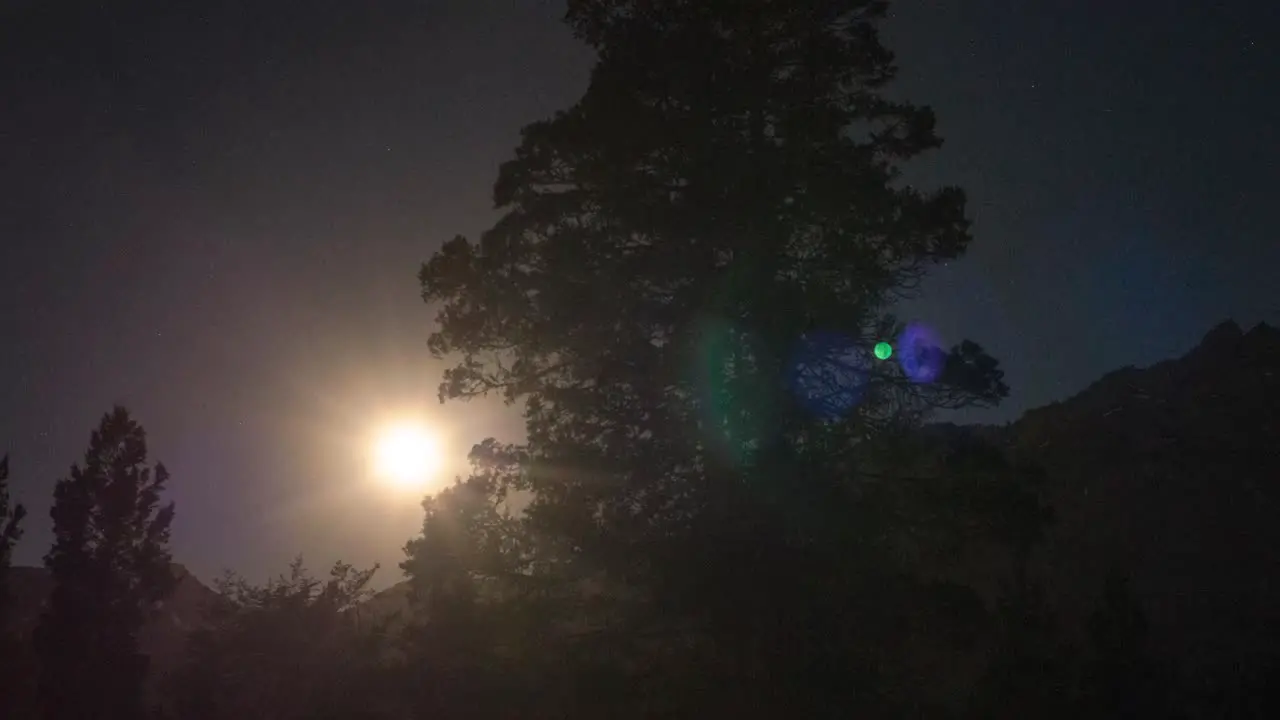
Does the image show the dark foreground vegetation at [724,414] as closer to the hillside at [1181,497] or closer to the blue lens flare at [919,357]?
the blue lens flare at [919,357]

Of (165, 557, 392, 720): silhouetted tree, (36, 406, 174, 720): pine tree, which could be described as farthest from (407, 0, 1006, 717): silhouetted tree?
(36, 406, 174, 720): pine tree

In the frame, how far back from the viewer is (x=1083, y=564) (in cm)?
4119

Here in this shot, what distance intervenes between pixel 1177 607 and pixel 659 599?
40644 mm

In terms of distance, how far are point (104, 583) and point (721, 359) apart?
34.0m

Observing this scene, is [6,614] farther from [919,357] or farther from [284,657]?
[919,357]

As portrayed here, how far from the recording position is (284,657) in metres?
35.2

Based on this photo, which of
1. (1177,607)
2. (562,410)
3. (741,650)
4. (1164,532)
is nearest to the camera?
(741,650)

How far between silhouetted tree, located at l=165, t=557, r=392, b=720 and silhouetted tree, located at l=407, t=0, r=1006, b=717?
795 inches

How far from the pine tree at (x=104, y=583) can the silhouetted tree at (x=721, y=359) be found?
28.1 m

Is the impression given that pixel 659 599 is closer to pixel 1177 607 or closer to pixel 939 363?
pixel 939 363

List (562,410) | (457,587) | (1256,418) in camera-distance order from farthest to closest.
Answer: (1256,418) < (457,587) < (562,410)

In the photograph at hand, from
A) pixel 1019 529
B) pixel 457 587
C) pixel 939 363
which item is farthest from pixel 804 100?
pixel 457 587

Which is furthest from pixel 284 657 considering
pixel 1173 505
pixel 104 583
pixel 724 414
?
pixel 1173 505

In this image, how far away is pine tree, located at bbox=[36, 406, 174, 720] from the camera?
3119 cm
